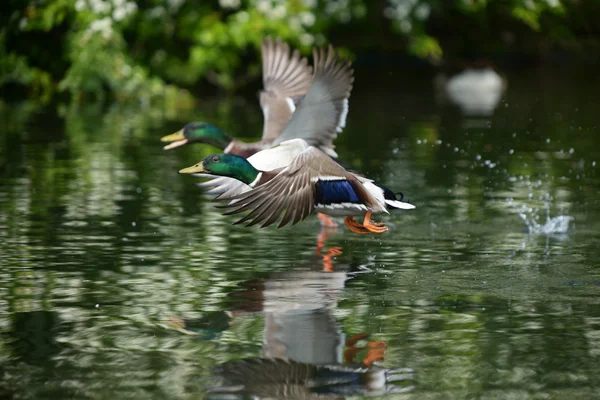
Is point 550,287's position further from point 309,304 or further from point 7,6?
point 7,6

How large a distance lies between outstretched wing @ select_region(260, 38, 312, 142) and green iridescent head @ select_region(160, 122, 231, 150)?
1.45 ft

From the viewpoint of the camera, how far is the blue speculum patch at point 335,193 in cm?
1072

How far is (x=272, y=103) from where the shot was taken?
47.6 feet

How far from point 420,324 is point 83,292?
2384mm

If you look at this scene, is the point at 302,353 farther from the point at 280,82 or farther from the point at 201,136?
the point at 280,82

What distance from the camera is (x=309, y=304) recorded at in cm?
935

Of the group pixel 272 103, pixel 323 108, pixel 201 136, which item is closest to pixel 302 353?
pixel 323 108

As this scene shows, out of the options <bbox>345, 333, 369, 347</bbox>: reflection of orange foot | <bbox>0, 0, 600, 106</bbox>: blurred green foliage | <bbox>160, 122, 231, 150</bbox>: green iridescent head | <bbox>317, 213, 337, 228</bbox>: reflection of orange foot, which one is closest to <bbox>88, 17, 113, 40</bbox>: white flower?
<bbox>0, 0, 600, 106</bbox>: blurred green foliage

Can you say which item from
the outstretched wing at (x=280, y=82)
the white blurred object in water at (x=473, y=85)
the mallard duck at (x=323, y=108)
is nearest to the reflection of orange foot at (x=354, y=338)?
the mallard duck at (x=323, y=108)

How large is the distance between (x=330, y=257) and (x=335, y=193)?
0.77 m

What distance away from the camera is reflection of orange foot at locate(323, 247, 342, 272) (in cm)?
1086

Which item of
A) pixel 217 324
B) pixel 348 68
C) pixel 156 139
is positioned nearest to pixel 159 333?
pixel 217 324

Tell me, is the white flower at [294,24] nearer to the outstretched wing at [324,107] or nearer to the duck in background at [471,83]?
the duck in background at [471,83]

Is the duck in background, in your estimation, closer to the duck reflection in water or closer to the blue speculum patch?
the blue speculum patch
